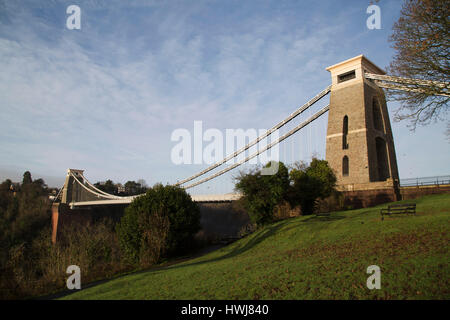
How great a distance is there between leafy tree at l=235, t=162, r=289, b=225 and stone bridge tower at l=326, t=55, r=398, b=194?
1199 cm

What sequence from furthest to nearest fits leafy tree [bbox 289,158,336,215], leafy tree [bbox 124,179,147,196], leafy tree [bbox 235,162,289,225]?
leafy tree [bbox 124,179,147,196], leafy tree [bbox 289,158,336,215], leafy tree [bbox 235,162,289,225]

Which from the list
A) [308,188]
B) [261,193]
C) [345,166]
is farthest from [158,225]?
[345,166]

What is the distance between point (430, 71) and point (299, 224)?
33.9 feet

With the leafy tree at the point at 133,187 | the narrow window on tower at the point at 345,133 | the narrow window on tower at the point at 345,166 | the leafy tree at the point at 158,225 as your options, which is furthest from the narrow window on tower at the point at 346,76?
the leafy tree at the point at 133,187

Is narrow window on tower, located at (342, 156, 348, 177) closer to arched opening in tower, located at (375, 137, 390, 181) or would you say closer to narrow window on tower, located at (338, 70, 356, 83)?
arched opening in tower, located at (375, 137, 390, 181)

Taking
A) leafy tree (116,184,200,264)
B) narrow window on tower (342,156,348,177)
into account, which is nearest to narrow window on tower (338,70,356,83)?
narrow window on tower (342,156,348,177)

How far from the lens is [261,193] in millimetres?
21266

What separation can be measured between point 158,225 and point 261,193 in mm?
8485

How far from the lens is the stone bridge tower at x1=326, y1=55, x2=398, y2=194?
31.6 metres

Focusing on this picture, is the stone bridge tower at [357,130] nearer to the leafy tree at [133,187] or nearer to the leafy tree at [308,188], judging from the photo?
the leafy tree at [308,188]

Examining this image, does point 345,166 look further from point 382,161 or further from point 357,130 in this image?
point 382,161

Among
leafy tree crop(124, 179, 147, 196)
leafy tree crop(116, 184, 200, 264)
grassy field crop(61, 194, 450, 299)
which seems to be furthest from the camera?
leafy tree crop(124, 179, 147, 196)

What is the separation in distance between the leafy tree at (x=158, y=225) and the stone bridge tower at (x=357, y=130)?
19.1m

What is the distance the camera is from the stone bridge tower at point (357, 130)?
3158 centimetres
